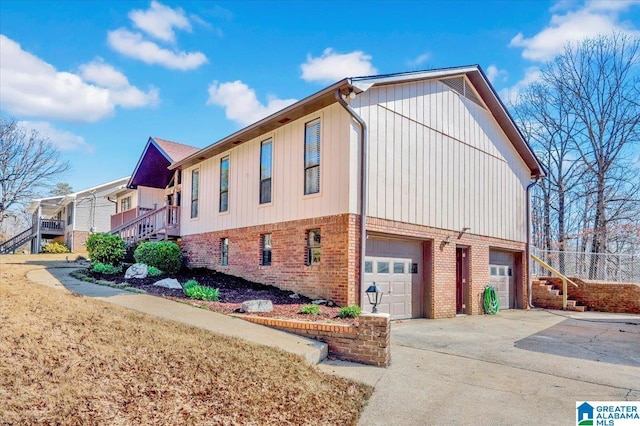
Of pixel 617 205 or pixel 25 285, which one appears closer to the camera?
pixel 25 285

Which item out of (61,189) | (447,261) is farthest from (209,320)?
(61,189)

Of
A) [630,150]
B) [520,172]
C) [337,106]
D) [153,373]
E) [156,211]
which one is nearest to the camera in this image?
[153,373]

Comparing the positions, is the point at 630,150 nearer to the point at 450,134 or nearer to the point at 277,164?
the point at 450,134

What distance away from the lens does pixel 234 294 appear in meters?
10.9

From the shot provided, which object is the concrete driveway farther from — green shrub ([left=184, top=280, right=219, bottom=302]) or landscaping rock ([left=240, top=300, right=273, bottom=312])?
green shrub ([left=184, top=280, right=219, bottom=302])

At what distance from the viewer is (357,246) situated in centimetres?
984

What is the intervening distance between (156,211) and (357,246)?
36.5ft

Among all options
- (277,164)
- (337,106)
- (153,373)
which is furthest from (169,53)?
(153,373)

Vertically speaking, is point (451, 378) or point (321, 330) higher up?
point (321, 330)

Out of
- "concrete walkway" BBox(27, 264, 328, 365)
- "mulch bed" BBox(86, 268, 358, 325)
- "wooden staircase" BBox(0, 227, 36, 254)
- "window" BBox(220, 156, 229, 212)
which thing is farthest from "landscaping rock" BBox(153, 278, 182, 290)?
"wooden staircase" BBox(0, 227, 36, 254)

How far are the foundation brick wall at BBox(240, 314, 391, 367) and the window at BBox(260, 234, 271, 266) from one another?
5.25 m

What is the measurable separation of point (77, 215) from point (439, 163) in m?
26.9

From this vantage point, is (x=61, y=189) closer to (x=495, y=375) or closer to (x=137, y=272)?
(x=137, y=272)

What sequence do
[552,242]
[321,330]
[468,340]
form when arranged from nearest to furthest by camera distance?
[321,330] < [468,340] < [552,242]
